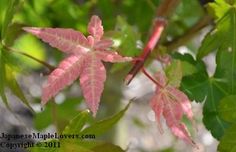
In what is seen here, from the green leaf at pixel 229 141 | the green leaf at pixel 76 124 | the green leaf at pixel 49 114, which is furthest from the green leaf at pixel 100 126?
the green leaf at pixel 49 114

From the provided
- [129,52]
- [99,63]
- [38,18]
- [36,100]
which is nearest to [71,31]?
[99,63]

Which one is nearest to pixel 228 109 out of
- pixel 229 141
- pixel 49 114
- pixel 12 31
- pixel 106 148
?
pixel 229 141

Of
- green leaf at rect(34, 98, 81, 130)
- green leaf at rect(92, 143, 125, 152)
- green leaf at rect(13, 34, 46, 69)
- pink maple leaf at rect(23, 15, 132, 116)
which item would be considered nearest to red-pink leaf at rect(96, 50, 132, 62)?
pink maple leaf at rect(23, 15, 132, 116)

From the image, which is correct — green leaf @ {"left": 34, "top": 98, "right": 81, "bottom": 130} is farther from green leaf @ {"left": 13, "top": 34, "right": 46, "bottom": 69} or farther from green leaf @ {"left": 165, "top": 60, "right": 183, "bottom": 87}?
green leaf @ {"left": 165, "top": 60, "right": 183, "bottom": 87}

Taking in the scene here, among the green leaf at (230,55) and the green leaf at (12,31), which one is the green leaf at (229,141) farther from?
the green leaf at (12,31)

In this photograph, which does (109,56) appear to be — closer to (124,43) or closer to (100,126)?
(100,126)

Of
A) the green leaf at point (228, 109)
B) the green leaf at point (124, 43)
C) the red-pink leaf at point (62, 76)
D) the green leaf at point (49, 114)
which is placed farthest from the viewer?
the green leaf at point (49, 114)
